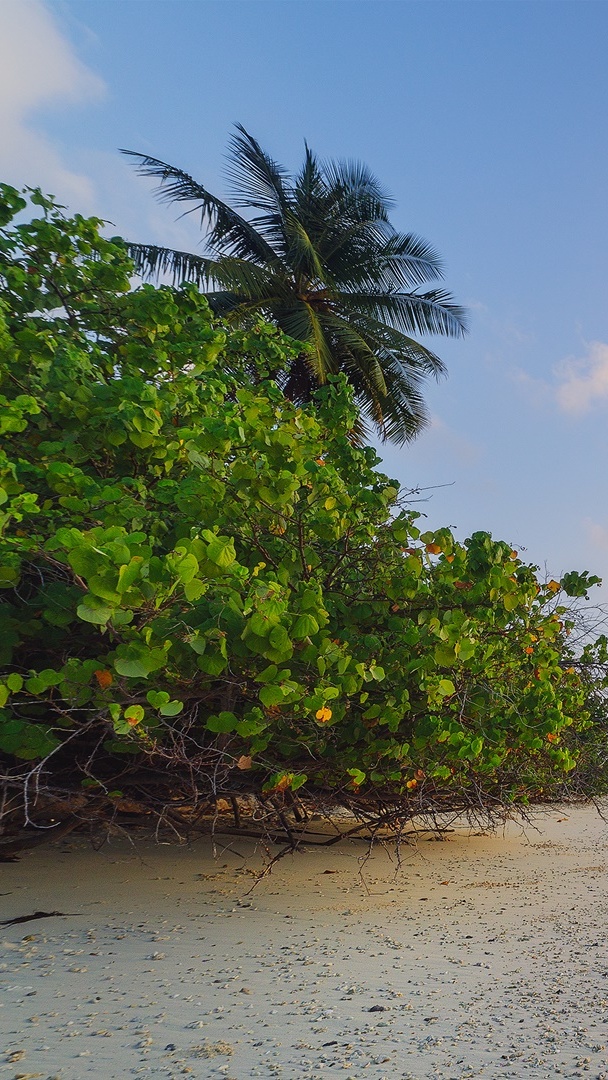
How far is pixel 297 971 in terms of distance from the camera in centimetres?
432

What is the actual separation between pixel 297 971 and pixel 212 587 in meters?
2.03

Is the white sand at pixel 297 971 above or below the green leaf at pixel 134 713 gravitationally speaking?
below

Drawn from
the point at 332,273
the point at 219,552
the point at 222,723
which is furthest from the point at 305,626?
the point at 332,273

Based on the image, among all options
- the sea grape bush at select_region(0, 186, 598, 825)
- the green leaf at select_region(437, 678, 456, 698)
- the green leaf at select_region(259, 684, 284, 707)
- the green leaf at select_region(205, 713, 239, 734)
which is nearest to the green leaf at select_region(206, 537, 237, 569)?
the sea grape bush at select_region(0, 186, 598, 825)

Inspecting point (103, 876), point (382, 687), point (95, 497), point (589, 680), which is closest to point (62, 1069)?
point (95, 497)

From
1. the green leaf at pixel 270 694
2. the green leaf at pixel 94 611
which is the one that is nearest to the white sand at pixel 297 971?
the green leaf at pixel 270 694

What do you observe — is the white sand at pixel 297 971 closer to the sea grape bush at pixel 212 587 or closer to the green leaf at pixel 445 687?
the sea grape bush at pixel 212 587

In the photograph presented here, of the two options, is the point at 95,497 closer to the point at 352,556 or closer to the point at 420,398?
the point at 352,556

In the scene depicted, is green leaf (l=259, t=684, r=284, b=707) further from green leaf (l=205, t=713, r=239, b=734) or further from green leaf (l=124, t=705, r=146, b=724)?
green leaf (l=124, t=705, r=146, b=724)

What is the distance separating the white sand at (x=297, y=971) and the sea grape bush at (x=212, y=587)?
84cm

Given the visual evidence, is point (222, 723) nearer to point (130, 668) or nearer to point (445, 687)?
point (130, 668)

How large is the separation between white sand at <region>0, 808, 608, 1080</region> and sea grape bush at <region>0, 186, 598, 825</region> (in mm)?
838

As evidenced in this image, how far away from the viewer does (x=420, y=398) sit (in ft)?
54.3

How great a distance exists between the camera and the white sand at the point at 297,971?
319 cm
